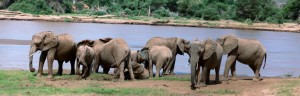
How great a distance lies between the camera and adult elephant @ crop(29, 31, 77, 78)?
16922 millimetres

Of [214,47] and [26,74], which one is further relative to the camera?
[26,74]

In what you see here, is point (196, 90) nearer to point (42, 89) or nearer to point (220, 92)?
point (220, 92)

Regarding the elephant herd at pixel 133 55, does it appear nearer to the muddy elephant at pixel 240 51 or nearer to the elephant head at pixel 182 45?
the muddy elephant at pixel 240 51

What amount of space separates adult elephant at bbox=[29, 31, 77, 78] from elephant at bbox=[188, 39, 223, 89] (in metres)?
3.55

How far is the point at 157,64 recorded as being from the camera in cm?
1948

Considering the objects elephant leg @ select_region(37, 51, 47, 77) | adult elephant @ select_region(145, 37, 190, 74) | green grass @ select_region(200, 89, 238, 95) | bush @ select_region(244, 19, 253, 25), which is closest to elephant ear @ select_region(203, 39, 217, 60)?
green grass @ select_region(200, 89, 238, 95)

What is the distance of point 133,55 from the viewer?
20.1 m

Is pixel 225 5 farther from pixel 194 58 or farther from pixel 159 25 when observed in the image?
pixel 194 58

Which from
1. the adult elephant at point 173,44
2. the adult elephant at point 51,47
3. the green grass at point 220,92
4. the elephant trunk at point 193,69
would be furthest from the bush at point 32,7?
the green grass at point 220,92

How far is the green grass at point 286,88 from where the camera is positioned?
46.7 feet

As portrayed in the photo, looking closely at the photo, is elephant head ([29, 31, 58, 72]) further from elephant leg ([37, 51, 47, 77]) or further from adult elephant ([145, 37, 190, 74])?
adult elephant ([145, 37, 190, 74])

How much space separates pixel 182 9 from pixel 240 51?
6467cm

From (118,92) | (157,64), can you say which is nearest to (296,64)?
(157,64)

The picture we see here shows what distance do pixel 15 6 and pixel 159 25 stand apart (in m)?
16.0
